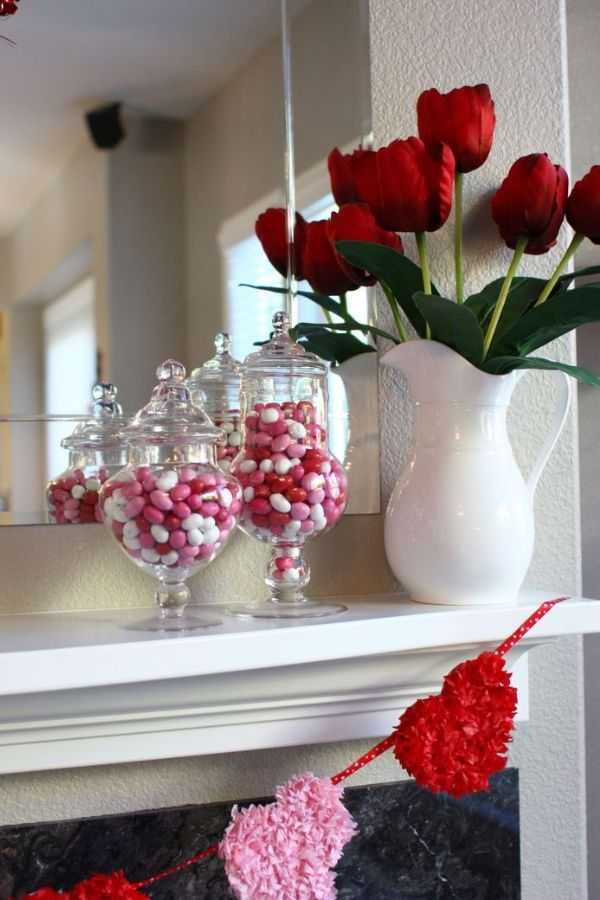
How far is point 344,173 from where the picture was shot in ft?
4.15

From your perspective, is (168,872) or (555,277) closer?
(168,872)

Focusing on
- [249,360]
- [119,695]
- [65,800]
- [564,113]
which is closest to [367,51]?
[564,113]

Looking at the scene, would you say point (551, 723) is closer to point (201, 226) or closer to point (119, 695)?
point (119, 695)

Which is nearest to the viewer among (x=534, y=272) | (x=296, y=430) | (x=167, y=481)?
(x=167, y=481)

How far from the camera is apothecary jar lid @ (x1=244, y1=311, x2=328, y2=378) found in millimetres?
1152

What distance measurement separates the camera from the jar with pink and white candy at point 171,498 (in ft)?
3.32

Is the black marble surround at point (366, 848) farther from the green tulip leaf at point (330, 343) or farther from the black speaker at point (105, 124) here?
the black speaker at point (105, 124)

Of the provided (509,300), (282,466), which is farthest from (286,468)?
(509,300)

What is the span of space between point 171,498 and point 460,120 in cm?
50

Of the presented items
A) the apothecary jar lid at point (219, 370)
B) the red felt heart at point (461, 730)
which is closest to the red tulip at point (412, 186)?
the apothecary jar lid at point (219, 370)

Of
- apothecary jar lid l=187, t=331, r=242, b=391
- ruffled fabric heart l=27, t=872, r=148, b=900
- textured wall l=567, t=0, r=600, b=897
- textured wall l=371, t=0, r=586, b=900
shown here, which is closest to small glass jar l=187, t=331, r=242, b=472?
apothecary jar lid l=187, t=331, r=242, b=391

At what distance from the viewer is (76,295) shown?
1176 mm

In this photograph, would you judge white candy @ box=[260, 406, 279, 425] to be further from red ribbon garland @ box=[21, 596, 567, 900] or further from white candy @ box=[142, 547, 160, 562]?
red ribbon garland @ box=[21, 596, 567, 900]

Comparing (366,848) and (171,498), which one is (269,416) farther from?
(366,848)
